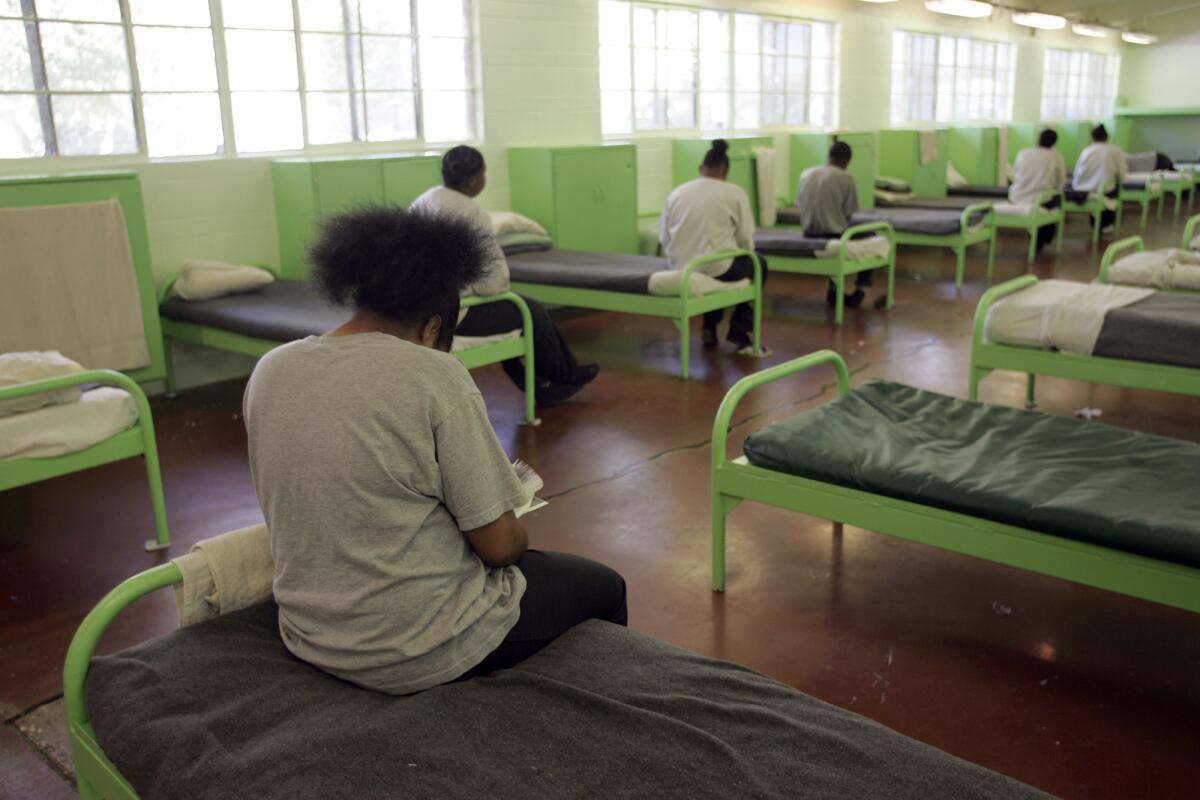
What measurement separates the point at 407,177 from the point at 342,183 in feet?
1.54

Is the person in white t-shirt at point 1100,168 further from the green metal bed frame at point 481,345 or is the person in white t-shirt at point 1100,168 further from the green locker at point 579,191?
the green metal bed frame at point 481,345

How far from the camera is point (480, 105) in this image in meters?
6.93

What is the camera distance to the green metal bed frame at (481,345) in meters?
4.64

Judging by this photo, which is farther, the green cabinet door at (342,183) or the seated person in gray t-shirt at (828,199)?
the seated person in gray t-shirt at (828,199)

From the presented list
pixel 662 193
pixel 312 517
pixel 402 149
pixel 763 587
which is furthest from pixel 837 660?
pixel 662 193

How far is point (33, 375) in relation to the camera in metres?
3.33

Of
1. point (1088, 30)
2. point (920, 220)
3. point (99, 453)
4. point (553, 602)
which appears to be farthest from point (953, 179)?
point (553, 602)

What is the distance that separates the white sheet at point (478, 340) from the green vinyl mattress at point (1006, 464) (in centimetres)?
190

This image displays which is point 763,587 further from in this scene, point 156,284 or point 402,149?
point 402,149

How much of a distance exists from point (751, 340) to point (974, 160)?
697cm

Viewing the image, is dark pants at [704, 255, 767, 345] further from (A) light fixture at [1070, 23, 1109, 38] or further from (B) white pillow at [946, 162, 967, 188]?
(A) light fixture at [1070, 23, 1109, 38]

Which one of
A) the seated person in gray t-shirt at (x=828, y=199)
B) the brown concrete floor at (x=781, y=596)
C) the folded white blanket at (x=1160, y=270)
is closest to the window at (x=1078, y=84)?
the seated person in gray t-shirt at (x=828, y=199)

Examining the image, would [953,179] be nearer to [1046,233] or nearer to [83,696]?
[1046,233]

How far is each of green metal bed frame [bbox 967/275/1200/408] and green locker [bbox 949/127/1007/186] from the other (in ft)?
25.8
